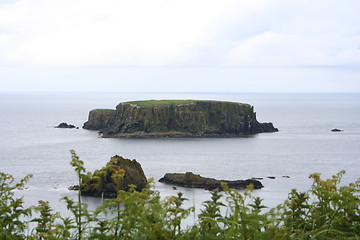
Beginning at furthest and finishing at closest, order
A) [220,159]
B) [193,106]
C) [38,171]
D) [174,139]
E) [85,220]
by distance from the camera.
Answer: [193,106] < [174,139] < [220,159] < [38,171] < [85,220]

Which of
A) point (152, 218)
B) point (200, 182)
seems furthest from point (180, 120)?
point (152, 218)

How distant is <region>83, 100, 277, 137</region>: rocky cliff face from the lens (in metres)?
119

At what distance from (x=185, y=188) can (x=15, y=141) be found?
63945mm

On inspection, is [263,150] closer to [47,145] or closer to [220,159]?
[220,159]

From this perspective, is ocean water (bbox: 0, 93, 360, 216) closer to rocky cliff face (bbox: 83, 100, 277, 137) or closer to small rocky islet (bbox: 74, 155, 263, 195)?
small rocky islet (bbox: 74, 155, 263, 195)

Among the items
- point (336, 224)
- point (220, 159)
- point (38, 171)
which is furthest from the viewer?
point (220, 159)

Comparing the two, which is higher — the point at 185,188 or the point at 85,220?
the point at 85,220

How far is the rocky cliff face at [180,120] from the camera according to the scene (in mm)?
118912

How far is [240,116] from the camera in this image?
416ft

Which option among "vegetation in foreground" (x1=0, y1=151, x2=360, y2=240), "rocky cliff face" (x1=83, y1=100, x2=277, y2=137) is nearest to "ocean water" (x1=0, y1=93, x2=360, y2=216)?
"rocky cliff face" (x1=83, y1=100, x2=277, y2=137)

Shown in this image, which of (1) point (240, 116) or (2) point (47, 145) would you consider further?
(1) point (240, 116)

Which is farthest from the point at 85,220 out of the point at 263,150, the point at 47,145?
the point at 47,145

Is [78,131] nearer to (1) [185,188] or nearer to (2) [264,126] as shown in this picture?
(2) [264,126]

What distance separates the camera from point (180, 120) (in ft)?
401
